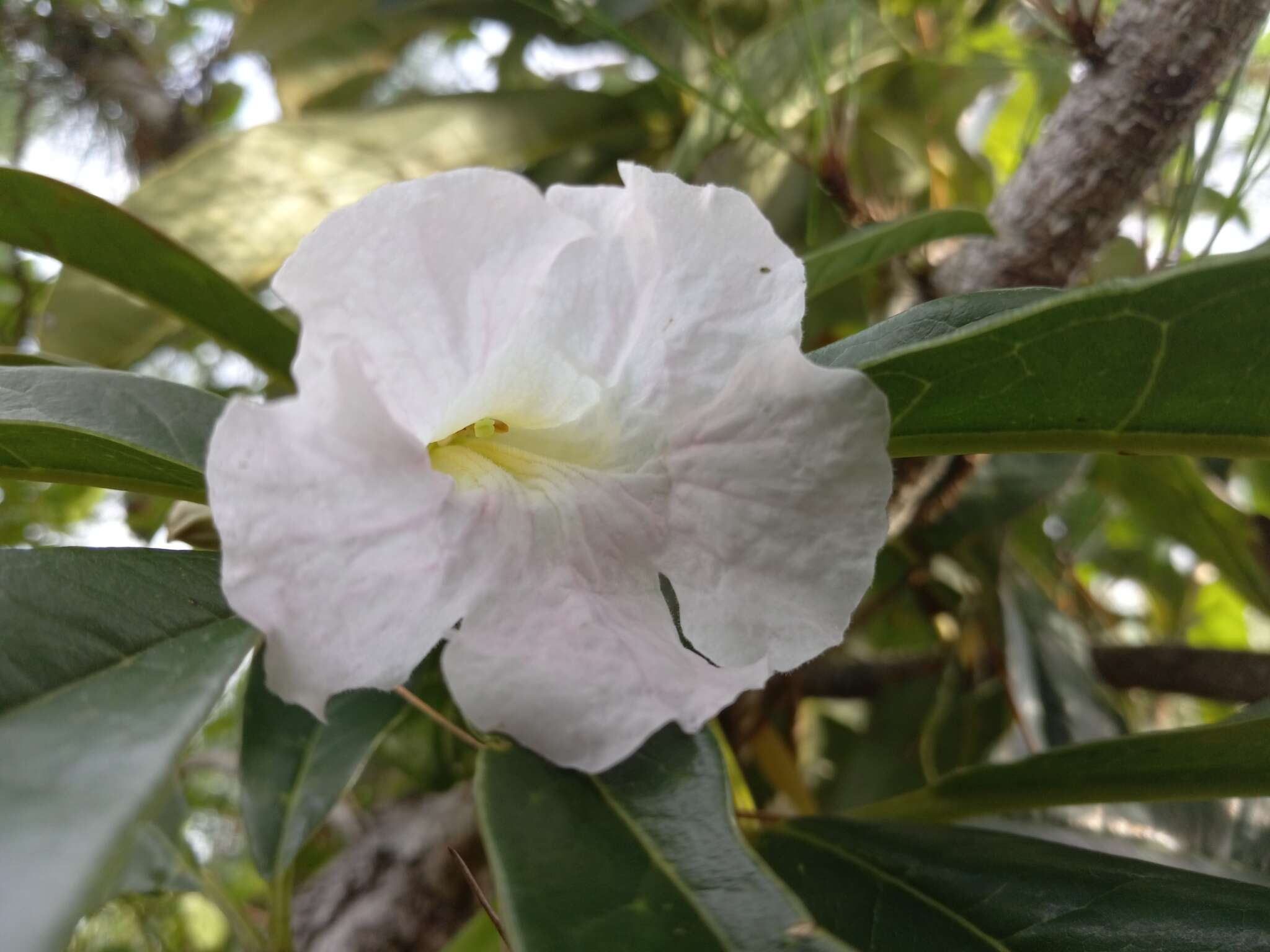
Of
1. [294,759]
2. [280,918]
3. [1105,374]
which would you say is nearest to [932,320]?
[1105,374]

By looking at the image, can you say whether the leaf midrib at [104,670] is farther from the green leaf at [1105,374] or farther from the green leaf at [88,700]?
the green leaf at [1105,374]

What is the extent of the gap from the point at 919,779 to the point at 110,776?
1.10 metres

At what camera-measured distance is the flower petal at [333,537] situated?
345mm

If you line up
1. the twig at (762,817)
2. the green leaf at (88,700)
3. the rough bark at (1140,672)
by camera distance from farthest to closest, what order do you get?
the rough bark at (1140,672)
the twig at (762,817)
the green leaf at (88,700)

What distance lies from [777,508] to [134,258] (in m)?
0.51

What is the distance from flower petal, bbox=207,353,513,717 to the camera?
1.13 feet

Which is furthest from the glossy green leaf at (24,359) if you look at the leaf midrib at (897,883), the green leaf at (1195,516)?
the green leaf at (1195,516)

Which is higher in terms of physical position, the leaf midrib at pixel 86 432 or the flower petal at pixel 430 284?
the flower petal at pixel 430 284

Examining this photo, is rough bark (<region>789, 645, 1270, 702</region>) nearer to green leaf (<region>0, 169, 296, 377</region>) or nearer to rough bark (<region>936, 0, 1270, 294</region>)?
rough bark (<region>936, 0, 1270, 294</region>)

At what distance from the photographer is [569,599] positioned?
431mm

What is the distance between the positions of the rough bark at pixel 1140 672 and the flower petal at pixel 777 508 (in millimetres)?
644

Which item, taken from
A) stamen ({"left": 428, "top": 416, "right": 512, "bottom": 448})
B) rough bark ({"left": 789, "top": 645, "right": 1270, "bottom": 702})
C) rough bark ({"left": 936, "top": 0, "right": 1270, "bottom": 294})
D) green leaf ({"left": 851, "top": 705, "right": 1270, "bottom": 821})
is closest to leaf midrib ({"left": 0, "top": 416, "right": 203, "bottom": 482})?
stamen ({"left": 428, "top": 416, "right": 512, "bottom": 448})

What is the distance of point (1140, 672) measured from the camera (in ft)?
3.95

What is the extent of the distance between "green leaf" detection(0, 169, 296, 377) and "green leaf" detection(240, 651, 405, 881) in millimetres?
253
